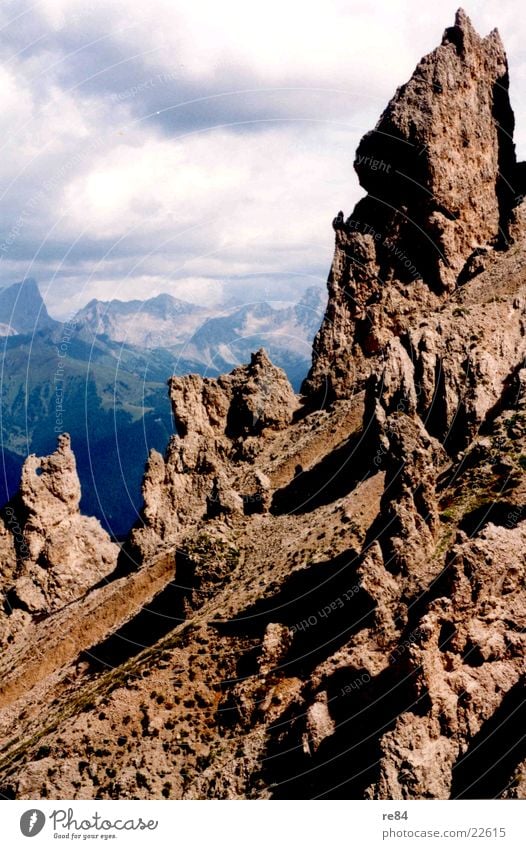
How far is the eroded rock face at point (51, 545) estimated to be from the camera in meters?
91.6

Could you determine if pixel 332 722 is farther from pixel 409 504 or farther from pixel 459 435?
pixel 459 435

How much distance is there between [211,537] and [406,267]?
43870mm

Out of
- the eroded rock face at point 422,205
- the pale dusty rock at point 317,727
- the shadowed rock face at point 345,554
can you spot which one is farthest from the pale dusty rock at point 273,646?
the eroded rock face at point 422,205

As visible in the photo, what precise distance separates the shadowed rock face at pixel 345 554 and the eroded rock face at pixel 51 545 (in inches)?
10.3

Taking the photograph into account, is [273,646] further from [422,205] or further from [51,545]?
[422,205]

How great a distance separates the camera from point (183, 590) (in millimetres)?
67750

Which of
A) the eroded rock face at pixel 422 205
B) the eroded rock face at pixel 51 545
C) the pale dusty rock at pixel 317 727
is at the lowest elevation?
the pale dusty rock at pixel 317 727

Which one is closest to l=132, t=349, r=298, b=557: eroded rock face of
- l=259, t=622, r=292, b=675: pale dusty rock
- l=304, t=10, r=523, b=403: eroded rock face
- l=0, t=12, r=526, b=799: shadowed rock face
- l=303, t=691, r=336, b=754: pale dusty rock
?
l=0, t=12, r=526, b=799: shadowed rock face

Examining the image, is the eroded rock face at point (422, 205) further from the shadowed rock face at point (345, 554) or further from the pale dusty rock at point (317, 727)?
the pale dusty rock at point (317, 727)

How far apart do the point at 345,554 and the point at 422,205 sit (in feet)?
172

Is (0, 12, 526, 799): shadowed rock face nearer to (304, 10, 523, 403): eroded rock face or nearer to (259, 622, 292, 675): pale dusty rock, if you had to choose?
(259, 622, 292, 675): pale dusty rock

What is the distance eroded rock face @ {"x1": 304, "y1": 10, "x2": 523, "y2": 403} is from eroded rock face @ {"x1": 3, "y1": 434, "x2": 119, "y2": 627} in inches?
1185

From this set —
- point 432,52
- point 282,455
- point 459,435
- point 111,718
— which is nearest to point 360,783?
point 111,718

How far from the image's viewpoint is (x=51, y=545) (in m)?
93.9
